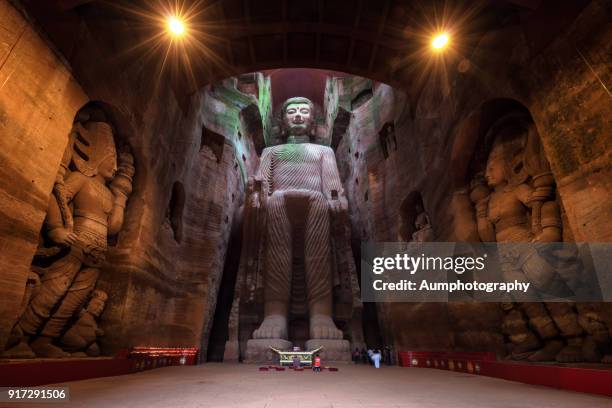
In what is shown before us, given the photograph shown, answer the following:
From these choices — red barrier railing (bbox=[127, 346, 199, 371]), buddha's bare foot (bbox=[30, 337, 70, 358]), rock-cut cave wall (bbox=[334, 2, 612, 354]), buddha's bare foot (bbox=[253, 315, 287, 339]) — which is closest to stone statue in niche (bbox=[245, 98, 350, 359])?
buddha's bare foot (bbox=[253, 315, 287, 339])

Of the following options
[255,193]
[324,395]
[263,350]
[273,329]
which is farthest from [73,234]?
[255,193]

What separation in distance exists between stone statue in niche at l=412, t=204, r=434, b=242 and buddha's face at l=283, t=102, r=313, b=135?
17.5 feet

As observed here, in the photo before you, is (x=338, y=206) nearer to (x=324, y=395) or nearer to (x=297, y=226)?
(x=297, y=226)

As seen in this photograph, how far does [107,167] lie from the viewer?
539 cm

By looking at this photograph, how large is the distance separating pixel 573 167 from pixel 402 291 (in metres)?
4.75

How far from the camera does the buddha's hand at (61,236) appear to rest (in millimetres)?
4352

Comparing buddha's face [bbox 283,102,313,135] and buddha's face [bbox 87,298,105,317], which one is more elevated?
buddha's face [bbox 283,102,313,135]

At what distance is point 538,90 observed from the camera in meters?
4.43

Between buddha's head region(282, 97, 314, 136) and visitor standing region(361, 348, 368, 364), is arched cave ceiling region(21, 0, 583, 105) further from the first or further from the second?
Result: visitor standing region(361, 348, 368, 364)

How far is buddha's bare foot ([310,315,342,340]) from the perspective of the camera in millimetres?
7537

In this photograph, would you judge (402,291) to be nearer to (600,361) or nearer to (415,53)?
(600,361)

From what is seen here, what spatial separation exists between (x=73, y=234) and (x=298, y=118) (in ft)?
28.1

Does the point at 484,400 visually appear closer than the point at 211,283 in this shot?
Yes

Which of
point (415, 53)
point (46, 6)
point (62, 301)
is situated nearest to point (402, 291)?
point (415, 53)
